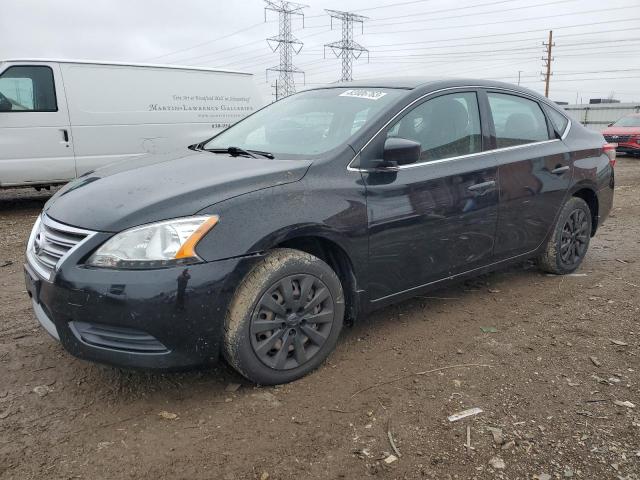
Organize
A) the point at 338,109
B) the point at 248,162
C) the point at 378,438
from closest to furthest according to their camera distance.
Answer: the point at 378,438
the point at 248,162
the point at 338,109

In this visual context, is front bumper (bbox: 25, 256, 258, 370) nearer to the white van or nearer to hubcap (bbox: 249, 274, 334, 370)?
hubcap (bbox: 249, 274, 334, 370)

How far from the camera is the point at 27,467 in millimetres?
2264

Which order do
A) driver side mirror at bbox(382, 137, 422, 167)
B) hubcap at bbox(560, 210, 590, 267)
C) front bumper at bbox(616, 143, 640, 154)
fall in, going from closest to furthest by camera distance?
driver side mirror at bbox(382, 137, 422, 167) → hubcap at bbox(560, 210, 590, 267) → front bumper at bbox(616, 143, 640, 154)

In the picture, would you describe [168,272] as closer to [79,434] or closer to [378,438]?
[79,434]

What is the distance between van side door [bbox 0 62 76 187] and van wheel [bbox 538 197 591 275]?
21.6ft

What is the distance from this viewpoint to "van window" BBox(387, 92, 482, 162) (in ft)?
11.4

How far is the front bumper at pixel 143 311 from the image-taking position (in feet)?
8.04

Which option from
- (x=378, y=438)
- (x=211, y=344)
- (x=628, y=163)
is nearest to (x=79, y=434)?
(x=211, y=344)

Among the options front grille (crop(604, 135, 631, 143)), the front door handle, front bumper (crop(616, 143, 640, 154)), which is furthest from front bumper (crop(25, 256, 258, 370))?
front grille (crop(604, 135, 631, 143))

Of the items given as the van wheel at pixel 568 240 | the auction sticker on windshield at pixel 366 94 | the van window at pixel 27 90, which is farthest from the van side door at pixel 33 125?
the van wheel at pixel 568 240

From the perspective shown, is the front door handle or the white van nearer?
the front door handle

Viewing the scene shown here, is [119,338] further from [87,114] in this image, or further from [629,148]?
[629,148]

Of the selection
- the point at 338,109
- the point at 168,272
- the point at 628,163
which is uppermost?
the point at 338,109

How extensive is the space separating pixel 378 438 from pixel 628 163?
53.2 ft
